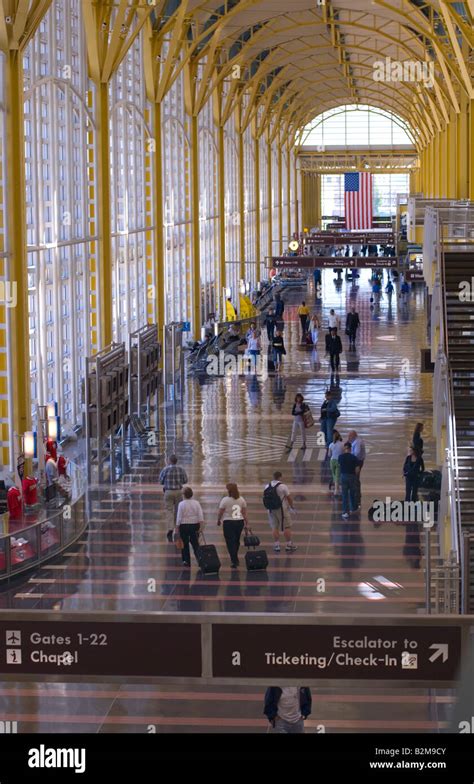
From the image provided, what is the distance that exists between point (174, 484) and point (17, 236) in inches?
253

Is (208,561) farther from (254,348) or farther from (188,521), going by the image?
(254,348)

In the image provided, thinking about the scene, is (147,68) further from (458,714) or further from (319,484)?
(458,714)

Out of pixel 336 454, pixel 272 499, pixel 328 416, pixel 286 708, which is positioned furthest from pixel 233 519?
pixel 328 416

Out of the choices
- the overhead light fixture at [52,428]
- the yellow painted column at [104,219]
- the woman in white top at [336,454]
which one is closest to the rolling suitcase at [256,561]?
the woman in white top at [336,454]

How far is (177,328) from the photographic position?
36938 mm

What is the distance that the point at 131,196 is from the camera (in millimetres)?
39125

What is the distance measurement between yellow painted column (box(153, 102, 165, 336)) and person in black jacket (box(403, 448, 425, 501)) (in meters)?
20.3

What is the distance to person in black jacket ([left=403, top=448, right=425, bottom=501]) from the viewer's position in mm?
22766

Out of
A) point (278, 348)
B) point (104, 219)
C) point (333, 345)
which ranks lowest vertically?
point (278, 348)

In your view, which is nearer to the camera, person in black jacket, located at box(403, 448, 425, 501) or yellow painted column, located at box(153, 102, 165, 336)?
person in black jacket, located at box(403, 448, 425, 501)

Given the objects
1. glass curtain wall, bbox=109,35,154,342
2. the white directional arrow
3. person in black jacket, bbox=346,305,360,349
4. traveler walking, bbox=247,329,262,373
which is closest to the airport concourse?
the white directional arrow

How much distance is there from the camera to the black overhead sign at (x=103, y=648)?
844cm

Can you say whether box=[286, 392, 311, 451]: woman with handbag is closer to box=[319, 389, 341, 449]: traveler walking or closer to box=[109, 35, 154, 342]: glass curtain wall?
box=[319, 389, 341, 449]: traveler walking
